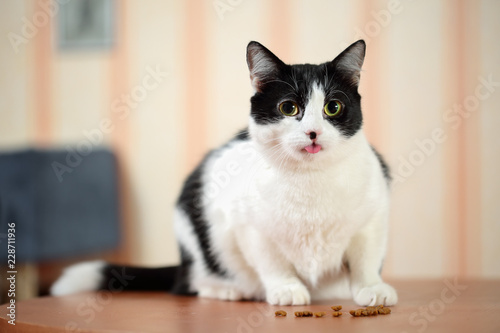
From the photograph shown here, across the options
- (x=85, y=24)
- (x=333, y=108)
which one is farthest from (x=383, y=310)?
(x=85, y=24)

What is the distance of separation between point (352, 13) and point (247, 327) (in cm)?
197

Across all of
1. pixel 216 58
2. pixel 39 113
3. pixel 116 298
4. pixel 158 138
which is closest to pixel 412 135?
pixel 216 58

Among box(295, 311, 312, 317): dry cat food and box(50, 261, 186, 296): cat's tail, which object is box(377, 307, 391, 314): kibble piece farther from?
box(50, 261, 186, 296): cat's tail

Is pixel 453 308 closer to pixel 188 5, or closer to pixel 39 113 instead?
pixel 188 5

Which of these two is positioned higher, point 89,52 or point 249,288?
point 89,52

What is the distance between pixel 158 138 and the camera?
9.30ft

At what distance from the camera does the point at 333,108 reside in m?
1.12

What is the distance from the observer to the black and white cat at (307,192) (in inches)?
43.6

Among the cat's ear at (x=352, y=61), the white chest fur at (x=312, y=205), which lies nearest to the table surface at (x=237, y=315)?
the white chest fur at (x=312, y=205)

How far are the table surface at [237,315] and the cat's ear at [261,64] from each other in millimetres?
509

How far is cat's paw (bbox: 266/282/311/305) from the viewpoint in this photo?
1166 mm

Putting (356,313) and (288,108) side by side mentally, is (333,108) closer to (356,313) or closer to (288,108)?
(288,108)

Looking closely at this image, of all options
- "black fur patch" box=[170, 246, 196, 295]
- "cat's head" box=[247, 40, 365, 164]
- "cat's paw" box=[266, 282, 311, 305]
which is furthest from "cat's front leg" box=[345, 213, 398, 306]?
"black fur patch" box=[170, 246, 196, 295]

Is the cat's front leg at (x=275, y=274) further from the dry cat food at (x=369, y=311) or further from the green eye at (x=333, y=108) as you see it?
the green eye at (x=333, y=108)
